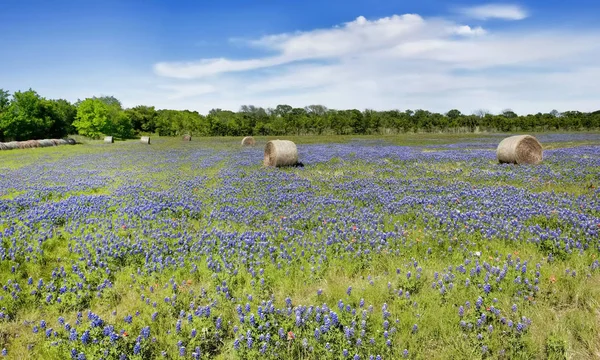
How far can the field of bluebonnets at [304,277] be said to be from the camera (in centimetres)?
403

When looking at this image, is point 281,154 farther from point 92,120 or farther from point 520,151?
point 92,120

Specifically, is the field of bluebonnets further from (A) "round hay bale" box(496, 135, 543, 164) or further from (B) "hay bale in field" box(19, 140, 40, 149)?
(B) "hay bale in field" box(19, 140, 40, 149)

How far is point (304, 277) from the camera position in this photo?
5.82m

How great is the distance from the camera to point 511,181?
1437 cm

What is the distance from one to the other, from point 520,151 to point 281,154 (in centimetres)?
1364

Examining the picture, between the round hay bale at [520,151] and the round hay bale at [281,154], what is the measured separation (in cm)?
1237

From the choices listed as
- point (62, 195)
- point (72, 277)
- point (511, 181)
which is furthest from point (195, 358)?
point (511, 181)

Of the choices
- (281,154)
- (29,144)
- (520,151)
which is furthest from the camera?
(29,144)

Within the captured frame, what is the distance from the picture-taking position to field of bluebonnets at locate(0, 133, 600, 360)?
4.03 m

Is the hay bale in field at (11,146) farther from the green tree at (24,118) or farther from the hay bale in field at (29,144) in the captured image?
the green tree at (24,118)

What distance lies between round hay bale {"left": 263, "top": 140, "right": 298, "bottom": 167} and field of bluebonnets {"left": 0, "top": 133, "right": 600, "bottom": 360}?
942cm

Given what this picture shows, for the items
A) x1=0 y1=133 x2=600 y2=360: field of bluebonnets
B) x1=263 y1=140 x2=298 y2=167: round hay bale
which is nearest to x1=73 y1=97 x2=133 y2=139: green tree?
x1=263 y1=140 x2=298 y2=167: round hay bale

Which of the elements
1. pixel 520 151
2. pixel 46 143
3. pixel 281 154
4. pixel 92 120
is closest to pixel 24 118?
pixel 92 120

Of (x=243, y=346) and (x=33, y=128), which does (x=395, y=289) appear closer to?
(x=243, y=346)
